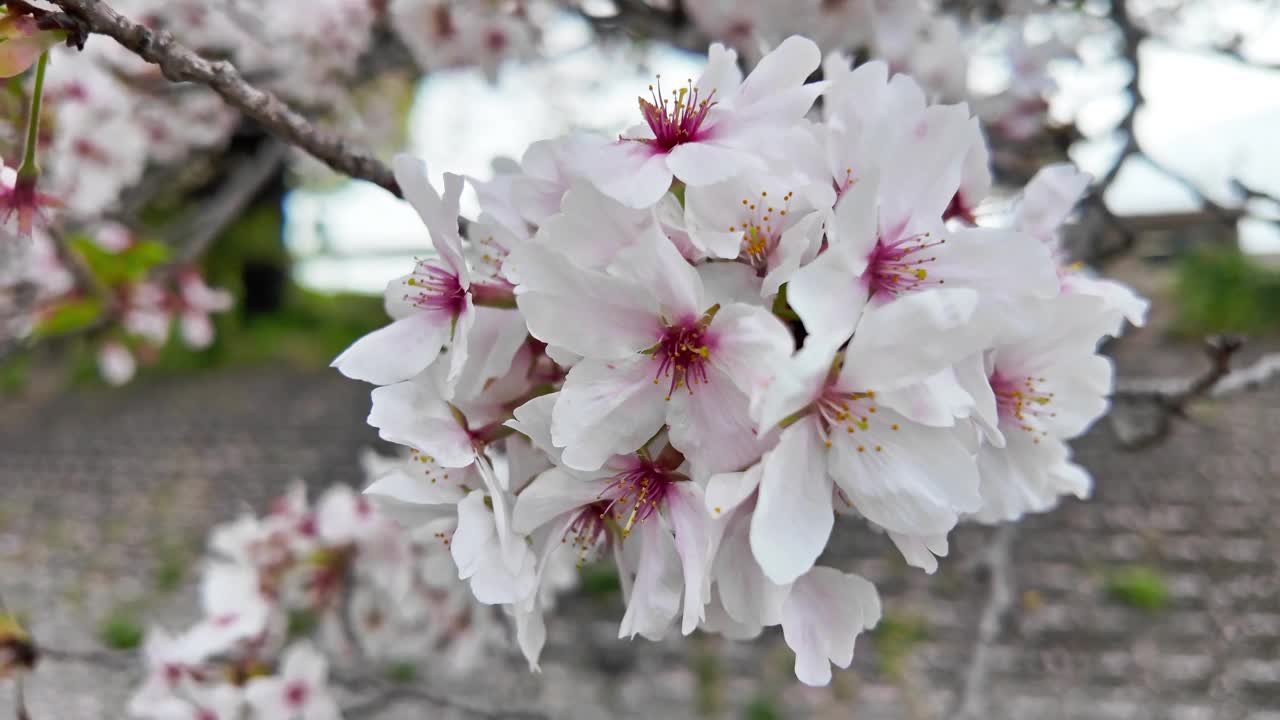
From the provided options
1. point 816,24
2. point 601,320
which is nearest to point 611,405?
point 601,320

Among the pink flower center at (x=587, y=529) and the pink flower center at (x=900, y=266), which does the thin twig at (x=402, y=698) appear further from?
the pink flower center at (x=900, y=266)

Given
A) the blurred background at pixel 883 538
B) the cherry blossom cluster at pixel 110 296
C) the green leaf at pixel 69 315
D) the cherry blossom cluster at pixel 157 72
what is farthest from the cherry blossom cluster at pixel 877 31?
the green leaf at pixel 69 315

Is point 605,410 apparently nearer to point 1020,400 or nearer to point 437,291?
point 437,291

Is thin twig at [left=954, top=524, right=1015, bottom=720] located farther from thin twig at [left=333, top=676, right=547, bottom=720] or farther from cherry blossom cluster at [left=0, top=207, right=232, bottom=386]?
cherry blossom cluster at [left=0, top=207, right=232, bottom=386]

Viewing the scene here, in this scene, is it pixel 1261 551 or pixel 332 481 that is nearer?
pixel 1261 551

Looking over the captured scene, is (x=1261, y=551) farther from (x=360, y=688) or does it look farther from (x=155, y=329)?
(x=155, y=329)

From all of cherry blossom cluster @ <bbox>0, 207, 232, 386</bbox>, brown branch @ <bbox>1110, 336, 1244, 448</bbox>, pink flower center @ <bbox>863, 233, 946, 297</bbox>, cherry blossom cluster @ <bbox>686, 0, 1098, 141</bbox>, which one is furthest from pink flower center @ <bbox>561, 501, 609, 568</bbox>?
cherry blossom cluster @ <bbox>0, 207, 232, 386</bbox>

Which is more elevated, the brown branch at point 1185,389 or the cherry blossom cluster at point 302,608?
the cherry blossom cluster at point 302,608
